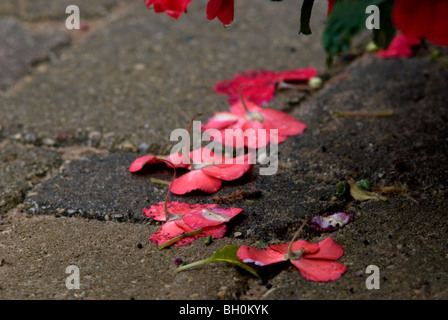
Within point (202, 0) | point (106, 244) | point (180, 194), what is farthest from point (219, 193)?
point (202, 0)

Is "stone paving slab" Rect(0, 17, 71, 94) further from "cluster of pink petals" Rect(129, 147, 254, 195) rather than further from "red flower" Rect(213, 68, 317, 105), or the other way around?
"cluster of pink petals" Rect(129, 147, 254, 195)

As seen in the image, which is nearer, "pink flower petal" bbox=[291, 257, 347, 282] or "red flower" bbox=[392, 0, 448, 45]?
"red flower" bbox=[392, 0, 448, 45]

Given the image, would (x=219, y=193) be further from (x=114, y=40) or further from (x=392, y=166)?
(x=114, y=40)

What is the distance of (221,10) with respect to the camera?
1064 millimetres

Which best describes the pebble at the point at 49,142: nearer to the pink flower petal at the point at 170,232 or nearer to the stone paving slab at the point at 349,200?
the stone paving slab at the point at 349,200

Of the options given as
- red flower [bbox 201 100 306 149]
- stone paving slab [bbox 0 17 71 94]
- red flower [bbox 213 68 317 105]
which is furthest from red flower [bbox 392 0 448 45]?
stone paving slab [bbox 0 17 71 94]

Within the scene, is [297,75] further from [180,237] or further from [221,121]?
[180,237]

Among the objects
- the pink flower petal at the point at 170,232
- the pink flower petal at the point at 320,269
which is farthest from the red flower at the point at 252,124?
the pink flower petal at the point at 320,269

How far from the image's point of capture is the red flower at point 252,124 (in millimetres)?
1532

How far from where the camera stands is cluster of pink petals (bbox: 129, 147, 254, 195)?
52.8 inches

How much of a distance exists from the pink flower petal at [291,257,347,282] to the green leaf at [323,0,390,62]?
38 centimetres

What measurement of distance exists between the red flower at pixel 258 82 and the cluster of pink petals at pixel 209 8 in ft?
2.26

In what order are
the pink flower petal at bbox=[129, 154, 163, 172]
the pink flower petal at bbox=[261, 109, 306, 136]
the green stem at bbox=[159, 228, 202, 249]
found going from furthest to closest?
the pink flower petal at bbox=[261, 109, 306, 136] < the pink flower petal at bbox=[129, 154, 163, 172] < the green stem at bbox=[159, 228, 202, 249]

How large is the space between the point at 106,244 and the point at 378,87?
0.98 meters
